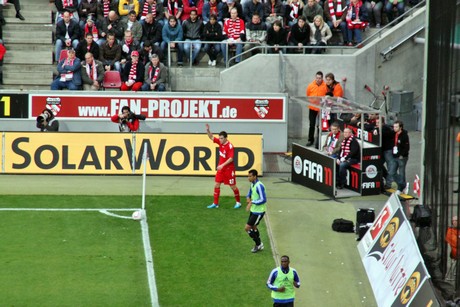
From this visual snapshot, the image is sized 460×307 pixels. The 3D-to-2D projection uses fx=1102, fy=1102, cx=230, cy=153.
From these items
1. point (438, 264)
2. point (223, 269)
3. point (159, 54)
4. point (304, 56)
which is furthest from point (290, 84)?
point (438, 264)

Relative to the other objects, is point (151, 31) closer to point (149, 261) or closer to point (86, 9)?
point (86, 9)

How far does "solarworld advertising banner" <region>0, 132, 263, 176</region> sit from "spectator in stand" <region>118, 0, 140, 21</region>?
6537 mm

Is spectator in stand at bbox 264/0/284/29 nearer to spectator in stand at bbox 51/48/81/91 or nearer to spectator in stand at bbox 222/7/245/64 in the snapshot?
spectator in stand at bbox 222/7/245/64

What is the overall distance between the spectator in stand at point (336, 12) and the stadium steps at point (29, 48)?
8.81 meters

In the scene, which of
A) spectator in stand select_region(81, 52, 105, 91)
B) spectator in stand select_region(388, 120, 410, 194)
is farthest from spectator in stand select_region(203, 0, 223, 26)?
spectator in stand select_region(388, 120, 410, 194)

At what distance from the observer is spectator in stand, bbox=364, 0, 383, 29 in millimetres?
34812

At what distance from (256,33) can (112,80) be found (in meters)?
4.66

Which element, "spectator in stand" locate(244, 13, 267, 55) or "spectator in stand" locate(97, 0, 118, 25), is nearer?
"spectator in stand" locate(244, 13, 267, 55)

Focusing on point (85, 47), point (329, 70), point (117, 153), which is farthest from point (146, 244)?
point (329, 70)

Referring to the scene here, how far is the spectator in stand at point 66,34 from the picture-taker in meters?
33.7

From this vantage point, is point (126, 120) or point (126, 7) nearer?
point (126, 120)

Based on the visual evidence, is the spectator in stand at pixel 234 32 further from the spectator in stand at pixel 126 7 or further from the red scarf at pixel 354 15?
the red scarf at pixel 354 15

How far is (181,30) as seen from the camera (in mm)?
33844

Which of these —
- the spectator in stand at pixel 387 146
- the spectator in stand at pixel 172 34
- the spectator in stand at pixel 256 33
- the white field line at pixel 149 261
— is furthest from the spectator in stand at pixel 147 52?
the white field line at pixel 149 261
